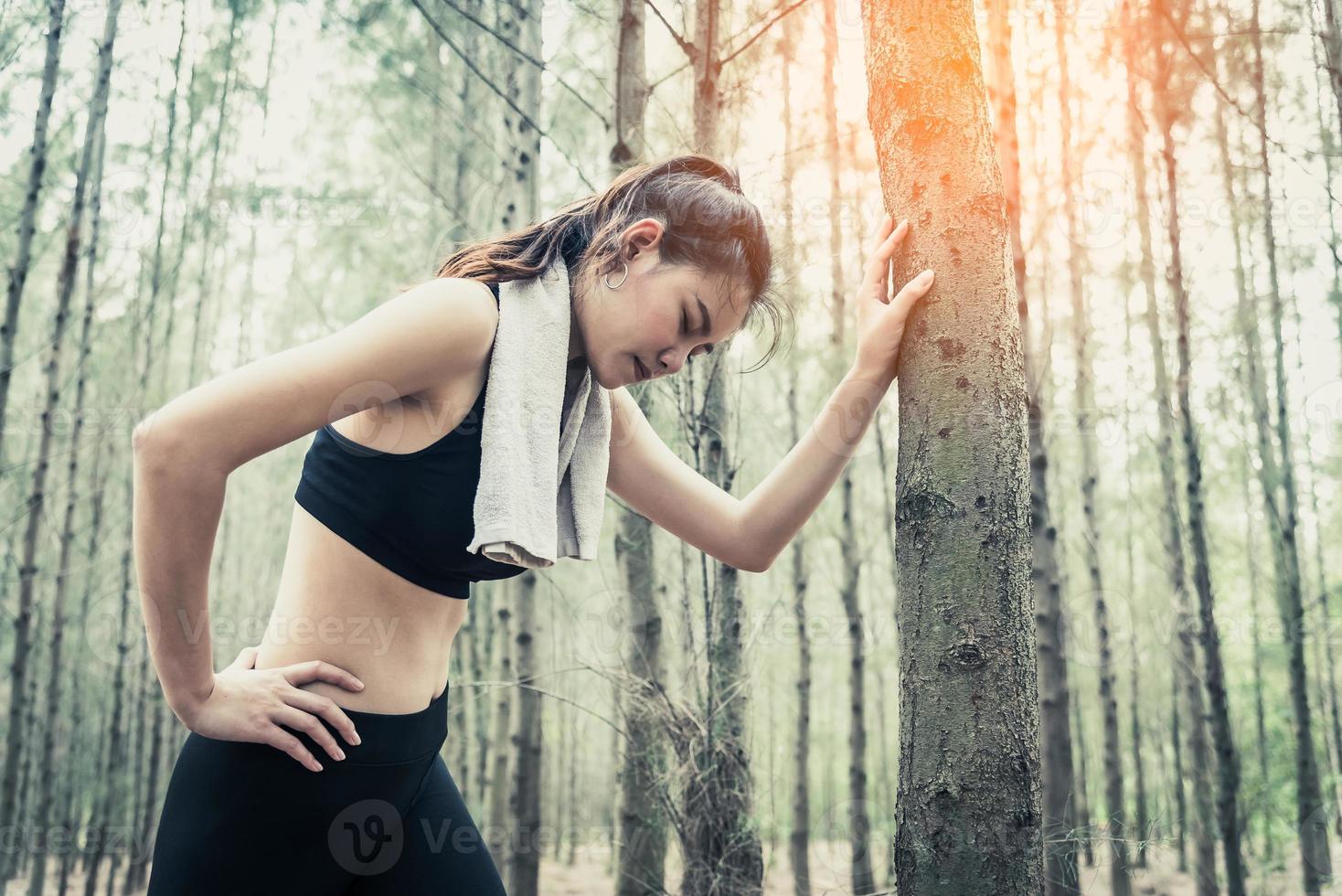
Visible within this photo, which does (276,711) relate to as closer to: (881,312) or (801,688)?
(881,312)

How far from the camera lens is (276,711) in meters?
1.05

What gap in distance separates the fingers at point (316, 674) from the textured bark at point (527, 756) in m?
3.87

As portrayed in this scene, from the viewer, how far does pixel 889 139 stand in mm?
1372

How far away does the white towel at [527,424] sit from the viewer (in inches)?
42.0

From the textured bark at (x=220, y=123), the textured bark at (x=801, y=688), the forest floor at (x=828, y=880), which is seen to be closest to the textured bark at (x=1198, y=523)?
the forest floor at (x=828, y=880)

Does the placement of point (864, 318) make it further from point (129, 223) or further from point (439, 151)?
point (439, 151)

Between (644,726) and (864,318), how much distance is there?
88.8 inches

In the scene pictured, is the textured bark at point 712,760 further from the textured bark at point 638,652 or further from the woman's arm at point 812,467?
the woman's arm at point 812,467

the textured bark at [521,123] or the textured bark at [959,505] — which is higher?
the textured bark at [521,123]

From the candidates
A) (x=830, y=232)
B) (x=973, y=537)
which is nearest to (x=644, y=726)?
(x=973, y=537)

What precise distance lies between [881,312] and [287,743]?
1.02 metres

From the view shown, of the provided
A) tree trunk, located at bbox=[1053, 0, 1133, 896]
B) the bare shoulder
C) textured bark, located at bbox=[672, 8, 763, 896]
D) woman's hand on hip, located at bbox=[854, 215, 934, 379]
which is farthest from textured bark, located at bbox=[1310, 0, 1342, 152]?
the bare shoulder

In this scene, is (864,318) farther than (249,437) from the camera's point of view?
Yes

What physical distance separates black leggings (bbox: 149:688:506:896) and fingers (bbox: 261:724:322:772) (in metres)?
0.03
